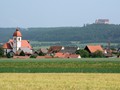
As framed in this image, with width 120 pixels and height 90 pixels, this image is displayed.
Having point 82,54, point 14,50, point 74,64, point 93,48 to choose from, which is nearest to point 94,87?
point 74,64

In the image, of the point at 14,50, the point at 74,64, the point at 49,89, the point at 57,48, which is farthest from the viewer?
the point at 57,48

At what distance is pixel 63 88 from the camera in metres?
22.9

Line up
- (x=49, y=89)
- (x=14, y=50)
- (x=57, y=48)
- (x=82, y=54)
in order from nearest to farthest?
1. (x=49, y=89)
2. (x=82, y=54)
3. (x=14, y=50)
4. (x=57, y=48)

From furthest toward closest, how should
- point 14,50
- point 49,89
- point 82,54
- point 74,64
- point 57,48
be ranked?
point 57,48 < point 14,50 < point 82,54 < point 74,64 < point 49,89

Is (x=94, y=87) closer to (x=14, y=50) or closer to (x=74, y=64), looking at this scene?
(x=74, y=64)

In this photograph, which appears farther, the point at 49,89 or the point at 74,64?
the point at 74,64

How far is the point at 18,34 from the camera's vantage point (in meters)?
153

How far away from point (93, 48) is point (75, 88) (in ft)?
376

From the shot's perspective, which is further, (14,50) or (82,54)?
(14,50)

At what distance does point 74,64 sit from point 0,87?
38.0 m

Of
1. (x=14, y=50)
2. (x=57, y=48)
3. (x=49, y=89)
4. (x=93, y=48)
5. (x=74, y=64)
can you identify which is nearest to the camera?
(x=49, y=89)

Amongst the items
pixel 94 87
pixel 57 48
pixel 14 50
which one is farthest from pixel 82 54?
pixel 94 87

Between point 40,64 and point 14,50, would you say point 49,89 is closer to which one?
point 40,64

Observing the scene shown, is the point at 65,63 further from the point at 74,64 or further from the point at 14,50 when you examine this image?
the point at 14,50
